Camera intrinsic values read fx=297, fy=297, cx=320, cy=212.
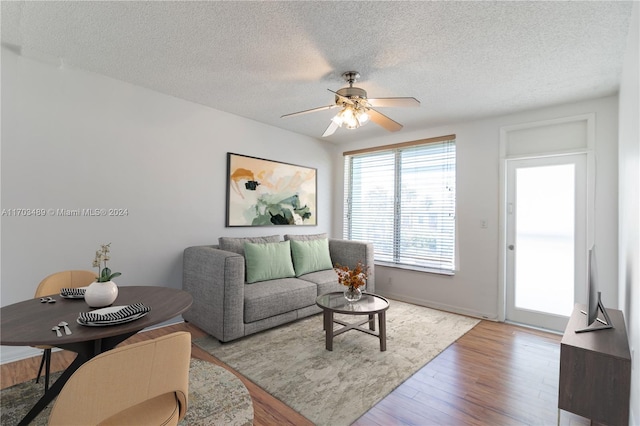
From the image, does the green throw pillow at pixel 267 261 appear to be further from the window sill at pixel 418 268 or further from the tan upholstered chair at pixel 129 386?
the tan upholstered chair at pixel 129 386

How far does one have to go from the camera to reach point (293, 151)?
467 centimetres

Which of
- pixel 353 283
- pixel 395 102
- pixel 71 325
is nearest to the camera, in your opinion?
pixel 71 325

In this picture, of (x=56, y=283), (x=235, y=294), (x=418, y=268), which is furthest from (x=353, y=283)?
(x=56, y=283)

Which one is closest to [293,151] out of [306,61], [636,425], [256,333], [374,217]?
[374,217]

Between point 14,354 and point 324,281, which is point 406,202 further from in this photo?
point 14,354

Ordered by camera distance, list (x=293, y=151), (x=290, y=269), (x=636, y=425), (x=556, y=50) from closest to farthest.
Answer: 1. (x=636, y=425)
2. (x=556, y=50)
3. (x=290, y=269)
4. (x=293, y=151)

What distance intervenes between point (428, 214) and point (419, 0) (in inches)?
119

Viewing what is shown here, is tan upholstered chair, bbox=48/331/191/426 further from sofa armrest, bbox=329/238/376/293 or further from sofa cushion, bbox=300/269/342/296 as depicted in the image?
sofa armrest, bbox=329/238/376/293

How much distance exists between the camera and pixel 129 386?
1054 millimetres

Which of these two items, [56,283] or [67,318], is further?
[56,283]

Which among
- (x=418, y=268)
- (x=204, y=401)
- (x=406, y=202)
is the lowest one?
(x=204, y=401)

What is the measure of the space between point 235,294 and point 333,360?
1.07 meters

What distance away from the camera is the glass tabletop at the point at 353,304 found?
262cm

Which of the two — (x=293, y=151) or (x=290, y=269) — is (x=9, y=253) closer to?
(x=290, y=269)
